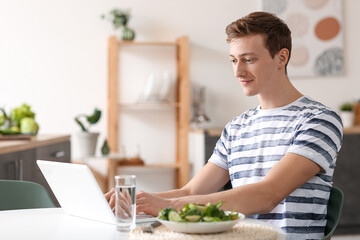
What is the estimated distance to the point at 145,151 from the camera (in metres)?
5.01

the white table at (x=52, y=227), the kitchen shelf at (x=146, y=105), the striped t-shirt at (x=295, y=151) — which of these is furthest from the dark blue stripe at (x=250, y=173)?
the kitchen shelf at (x=146, y=105)

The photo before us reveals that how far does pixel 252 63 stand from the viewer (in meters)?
1.77

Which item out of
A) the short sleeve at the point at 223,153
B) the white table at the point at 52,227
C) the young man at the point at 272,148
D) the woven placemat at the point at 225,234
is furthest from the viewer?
the short sleeve at the point at 223,153

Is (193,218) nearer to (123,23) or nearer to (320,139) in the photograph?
(320,139)

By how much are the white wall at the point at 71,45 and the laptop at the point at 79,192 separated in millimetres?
3487

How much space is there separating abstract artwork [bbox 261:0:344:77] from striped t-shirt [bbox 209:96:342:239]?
3341mm

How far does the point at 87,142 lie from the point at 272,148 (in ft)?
9.49

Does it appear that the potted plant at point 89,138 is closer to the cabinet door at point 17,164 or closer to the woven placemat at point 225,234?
the cabinet door at point 17,164

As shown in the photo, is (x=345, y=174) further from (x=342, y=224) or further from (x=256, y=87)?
(x=256, y=87)

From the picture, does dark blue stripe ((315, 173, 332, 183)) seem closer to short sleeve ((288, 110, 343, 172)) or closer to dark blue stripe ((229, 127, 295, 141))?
short sleeve ((288, 110, 343, 172))

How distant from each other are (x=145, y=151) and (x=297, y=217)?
342cm

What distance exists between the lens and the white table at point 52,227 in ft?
4.08

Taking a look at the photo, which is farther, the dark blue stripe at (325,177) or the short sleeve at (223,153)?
the short sleeve at (223,153)

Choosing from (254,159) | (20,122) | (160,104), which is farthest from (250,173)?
(160,104)
